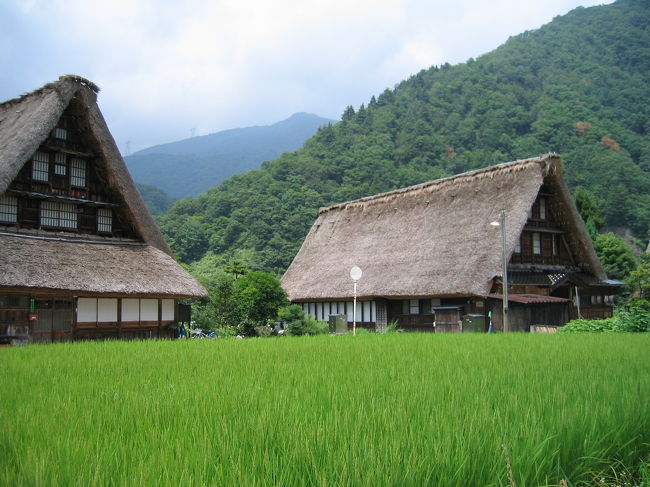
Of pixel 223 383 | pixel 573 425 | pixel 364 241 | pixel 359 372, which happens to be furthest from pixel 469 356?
pixel 364 241

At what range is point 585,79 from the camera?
199 feet

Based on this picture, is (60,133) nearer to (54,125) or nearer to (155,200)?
(54,125)

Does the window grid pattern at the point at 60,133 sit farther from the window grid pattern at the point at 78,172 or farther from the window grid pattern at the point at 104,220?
the window grid pattern at the point at 104,220

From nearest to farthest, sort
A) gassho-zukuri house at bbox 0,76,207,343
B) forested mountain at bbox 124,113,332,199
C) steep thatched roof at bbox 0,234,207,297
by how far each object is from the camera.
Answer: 1. steep thatched roof at bbox 0,234,207,297
2. gassho-zukuri house at bbox 0,76,207,343
3. forested mountain at bbox 124,113,332,199

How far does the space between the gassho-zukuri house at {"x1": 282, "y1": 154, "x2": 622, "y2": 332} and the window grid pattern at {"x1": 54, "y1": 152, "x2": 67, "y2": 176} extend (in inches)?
441

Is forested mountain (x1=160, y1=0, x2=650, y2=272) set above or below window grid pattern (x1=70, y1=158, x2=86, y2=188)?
above

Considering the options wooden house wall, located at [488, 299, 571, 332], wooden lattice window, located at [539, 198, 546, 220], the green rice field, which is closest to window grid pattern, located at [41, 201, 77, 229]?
the green rice field

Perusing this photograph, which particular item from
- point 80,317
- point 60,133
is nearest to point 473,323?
point 80,317

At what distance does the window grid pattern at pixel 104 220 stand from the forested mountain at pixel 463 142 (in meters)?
22.5

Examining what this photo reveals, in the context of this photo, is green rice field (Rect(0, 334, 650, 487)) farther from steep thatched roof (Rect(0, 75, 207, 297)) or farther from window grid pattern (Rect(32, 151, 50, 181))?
window grid pattern (Rect(32, 151, 50, 181))

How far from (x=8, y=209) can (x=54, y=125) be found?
2655 millimetres

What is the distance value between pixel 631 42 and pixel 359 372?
7622 cm

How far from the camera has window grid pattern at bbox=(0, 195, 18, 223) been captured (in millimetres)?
15305

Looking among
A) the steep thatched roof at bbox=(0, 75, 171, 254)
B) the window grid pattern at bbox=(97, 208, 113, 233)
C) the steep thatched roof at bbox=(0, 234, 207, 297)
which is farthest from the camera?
the window grid pattern at bbox=(97, 208, 113, 233)
